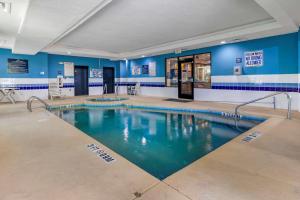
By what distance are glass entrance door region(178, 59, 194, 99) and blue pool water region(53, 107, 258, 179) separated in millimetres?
2700

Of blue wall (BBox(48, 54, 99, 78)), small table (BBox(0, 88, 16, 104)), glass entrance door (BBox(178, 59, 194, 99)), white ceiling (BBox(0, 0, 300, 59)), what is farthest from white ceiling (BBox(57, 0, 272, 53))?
small table (BBox(0, 88, 16, 104))

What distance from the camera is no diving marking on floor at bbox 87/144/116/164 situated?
2.42 meters

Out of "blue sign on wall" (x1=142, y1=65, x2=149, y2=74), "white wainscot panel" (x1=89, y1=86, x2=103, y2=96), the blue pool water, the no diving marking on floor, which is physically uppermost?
"blue sign on wall" (x1=142, y1=65, x2=149, y2=74)

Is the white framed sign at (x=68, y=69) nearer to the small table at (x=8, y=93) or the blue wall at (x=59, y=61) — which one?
the blue wall at (x=59, y=61)

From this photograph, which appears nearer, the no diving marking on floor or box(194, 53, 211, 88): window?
the no diving marking on floor

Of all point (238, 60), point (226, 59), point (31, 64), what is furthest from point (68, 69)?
point (238, 60)

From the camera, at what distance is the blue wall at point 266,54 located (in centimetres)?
579

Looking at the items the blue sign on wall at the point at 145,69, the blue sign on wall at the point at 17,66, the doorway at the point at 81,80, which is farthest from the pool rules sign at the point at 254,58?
Result: the blue sign on wall at the point at 17,66

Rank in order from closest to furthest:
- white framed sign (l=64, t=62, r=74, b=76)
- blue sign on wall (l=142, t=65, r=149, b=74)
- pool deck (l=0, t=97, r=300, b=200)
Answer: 1. pool deck (l=0, t=97, r=300, b=200)
2. white framed sign (l=64, t=62, r=74, b=76)
3. blue sign on wall (l=142, t=65, r=149, b=74)

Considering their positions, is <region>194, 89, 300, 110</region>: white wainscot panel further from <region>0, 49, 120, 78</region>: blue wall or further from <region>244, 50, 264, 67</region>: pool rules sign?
<region>0, 49, 120, 78</region>: blue wall

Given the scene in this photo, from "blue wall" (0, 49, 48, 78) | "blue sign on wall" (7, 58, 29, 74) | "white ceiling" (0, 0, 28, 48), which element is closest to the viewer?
"white ceiling" (0, 0, 28, 48)

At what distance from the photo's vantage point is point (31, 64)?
9.01m

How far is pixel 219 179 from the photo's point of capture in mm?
1925

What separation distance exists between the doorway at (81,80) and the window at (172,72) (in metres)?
4.98
